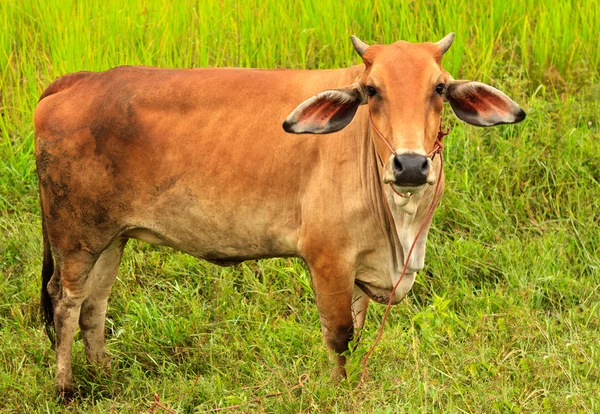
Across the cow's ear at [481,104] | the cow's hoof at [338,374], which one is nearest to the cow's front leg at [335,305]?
the cow's hoof at [338,374]

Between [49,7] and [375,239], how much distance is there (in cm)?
383

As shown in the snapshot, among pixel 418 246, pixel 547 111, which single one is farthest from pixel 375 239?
pixel 547 111

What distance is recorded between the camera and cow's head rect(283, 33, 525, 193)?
11.7 feet

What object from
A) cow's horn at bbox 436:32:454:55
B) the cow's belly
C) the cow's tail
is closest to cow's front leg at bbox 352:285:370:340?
the cow's belly

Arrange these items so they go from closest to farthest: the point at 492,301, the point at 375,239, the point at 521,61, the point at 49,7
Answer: the point at 375,239 < the point at 492,301 < the point at 521,61 < the point at 49,7

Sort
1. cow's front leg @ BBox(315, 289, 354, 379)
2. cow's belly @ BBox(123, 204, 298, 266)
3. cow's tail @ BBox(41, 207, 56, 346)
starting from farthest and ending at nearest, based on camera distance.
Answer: cow's tail @ BBox(41, 207, 56, 346)
cow's belly @ BBox(123, 204, 298, 266)
cow's front leg @ BBox(315, 289, 354, 379)

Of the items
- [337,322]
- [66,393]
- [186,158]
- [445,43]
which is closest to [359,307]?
[337,322]

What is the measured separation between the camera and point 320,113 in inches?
153

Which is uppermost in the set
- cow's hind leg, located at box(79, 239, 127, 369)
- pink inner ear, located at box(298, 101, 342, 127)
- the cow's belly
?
pink inner ear, located at box(298, 101, 342, 127)

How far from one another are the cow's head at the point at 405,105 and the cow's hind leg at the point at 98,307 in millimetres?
1432

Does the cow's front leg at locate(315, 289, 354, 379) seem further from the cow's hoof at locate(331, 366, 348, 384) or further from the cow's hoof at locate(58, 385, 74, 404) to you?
the cow's hoof at locate(58, 385, 74, 404)

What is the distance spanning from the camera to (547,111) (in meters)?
6.06

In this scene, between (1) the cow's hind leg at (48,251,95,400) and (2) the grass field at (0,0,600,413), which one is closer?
(2) the grass field at (0,0,600,413)

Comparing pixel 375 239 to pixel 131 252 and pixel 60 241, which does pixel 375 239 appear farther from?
pixel 131 252
